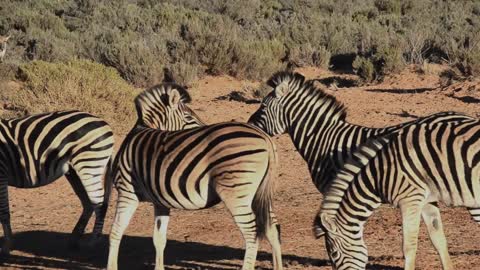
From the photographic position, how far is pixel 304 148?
8.73 meters

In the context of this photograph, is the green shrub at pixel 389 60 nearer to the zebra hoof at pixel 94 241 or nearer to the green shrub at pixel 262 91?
the green shrub at pixel 262 91

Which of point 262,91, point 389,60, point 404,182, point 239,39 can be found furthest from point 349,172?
point 239,39

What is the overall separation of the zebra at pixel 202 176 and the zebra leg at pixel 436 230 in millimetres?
1377

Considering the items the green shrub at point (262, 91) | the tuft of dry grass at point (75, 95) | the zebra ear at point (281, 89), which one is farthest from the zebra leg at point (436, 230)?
the green shrub at point (262, 91)

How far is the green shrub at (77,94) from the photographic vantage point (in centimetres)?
1686

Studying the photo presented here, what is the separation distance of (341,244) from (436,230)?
4.50 ft

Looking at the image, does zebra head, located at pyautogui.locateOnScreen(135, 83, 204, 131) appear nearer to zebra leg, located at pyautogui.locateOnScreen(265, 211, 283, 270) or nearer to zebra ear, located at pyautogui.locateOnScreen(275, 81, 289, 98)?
zebra ear, located at pyautogui.locateOnScreen(275, 81, 289, 98)

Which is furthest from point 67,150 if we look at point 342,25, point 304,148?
point 342,25

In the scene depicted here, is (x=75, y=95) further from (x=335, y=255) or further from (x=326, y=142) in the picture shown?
(x=335, y=255)

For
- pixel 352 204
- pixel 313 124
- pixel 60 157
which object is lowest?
pixel 352 204

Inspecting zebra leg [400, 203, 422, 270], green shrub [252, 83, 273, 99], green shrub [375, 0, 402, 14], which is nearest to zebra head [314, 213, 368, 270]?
zebra leg [400, 203, 422, 270]

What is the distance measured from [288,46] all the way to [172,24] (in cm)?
699

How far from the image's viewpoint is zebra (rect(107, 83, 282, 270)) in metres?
7.27

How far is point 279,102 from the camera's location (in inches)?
358
